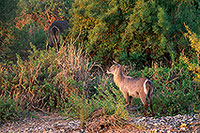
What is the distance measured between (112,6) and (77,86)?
3014 mm

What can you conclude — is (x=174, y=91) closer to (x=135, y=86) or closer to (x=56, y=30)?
(x=135, y=86)

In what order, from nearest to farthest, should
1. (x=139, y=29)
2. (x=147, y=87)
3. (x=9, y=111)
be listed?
(x=147, y=87)
(x=9, y=111)
(x=139, y=29)

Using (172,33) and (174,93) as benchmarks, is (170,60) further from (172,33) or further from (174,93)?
(174,93)

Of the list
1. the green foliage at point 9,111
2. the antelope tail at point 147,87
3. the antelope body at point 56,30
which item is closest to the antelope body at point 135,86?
the antelope tail at point 147,87

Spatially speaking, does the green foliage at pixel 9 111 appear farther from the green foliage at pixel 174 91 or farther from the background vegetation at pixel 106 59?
the green foliage at pixel 174 91

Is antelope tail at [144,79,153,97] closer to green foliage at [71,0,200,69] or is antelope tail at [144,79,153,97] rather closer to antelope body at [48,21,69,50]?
green foliage at [71,0,200,69]

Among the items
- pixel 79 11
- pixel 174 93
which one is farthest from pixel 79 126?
pixel 79 11

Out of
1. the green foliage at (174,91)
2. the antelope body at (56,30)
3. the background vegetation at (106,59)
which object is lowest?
the green foliage at (174,91)

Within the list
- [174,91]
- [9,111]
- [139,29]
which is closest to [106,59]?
[139,29]

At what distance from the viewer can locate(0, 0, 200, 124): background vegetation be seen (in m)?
6.37

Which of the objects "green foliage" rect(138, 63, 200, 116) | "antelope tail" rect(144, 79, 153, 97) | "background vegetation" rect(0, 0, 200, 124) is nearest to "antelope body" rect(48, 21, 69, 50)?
"background vegetation" rect(0, 0, 200, 124)

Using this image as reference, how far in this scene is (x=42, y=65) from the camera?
745 centimetres

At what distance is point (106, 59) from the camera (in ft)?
29.6

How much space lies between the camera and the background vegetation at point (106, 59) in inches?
251
